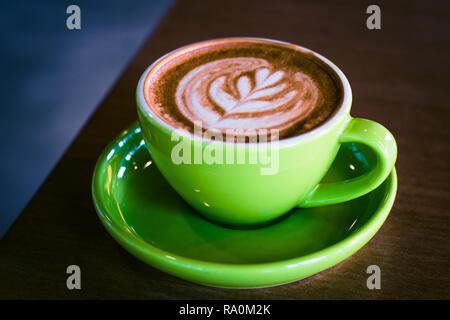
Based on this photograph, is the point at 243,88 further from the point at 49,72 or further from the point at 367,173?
the point at 49,72

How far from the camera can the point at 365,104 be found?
0.77m

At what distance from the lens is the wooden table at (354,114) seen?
1.64ft

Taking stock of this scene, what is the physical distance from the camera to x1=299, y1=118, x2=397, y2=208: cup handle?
0.49m

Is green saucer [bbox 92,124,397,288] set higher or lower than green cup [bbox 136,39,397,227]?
Answer: lower

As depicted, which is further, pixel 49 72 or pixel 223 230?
pixel 49 72

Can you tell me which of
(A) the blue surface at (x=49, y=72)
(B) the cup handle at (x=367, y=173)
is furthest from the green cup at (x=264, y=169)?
(A) the blue surface at (x=49, y=72)

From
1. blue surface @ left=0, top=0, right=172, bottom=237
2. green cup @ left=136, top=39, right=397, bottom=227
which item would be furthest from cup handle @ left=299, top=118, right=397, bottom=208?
blue surface @ left=0, top=0, right=172, bottom=237

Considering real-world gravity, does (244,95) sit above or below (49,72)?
above

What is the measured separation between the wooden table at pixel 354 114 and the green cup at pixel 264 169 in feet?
0.30

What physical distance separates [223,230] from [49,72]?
1940 millimetres

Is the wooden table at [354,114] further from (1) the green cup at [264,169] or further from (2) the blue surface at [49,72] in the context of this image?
(2) the blue surface at [49,72]

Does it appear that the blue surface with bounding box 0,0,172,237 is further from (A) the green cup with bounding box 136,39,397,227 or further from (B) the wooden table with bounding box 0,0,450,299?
(A) the green cup with bounding box 136,39,397,227

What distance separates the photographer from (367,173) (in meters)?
0.53

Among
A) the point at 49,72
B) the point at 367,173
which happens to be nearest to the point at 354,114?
the point at 367,173
